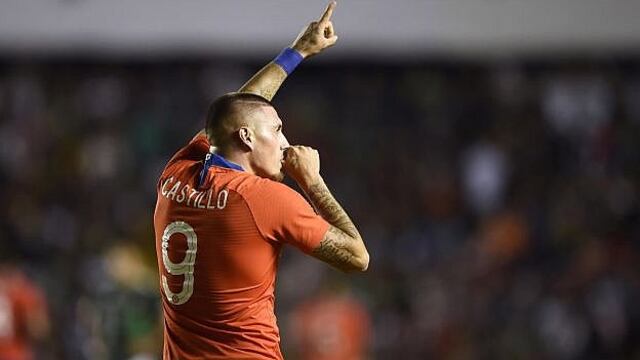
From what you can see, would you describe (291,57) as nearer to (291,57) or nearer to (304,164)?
(291,57)

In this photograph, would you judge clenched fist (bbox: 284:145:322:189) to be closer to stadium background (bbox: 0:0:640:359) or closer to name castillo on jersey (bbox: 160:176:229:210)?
name castillo on jersey (bbox: 160:176:229:210)

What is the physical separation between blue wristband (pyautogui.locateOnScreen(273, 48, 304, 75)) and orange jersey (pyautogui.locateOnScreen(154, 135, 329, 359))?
65 cm

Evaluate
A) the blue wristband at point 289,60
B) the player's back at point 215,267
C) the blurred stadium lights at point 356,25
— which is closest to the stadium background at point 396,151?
the blurred stadium lights at point 356,25

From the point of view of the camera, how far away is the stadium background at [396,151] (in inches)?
376

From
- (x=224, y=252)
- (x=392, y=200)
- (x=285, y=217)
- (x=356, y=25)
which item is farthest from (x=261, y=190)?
(x=392, y=200)

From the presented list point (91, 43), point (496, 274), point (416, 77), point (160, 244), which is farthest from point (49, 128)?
point (160, 244)

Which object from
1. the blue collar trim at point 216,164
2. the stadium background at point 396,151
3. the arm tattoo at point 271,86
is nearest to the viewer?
the blue collar trim at point 216,164

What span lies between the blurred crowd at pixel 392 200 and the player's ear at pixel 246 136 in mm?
4236

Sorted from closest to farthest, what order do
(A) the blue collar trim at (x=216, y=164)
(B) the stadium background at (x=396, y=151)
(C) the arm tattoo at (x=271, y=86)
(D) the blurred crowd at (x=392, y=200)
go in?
(A) the blue collar trim at (x=216, y=164), (C) the arm tattoo at (x=271, y=86), (D) the blurred crowd at (x=392, y=200), (B) the stadium background at (x=396, y=151)

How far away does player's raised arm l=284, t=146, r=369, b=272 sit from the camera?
3.64 m

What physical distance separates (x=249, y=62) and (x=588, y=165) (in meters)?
3.25

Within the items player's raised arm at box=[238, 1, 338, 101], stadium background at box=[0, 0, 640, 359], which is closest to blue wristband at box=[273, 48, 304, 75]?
player's raised arm at box=[238, 1, 338, 101]

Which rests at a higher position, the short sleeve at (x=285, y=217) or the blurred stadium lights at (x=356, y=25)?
the blurred stadium lights at (x=356, y=25)

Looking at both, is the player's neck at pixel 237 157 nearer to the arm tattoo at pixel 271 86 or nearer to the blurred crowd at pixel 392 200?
the arm tattoo at pixel 271 86
